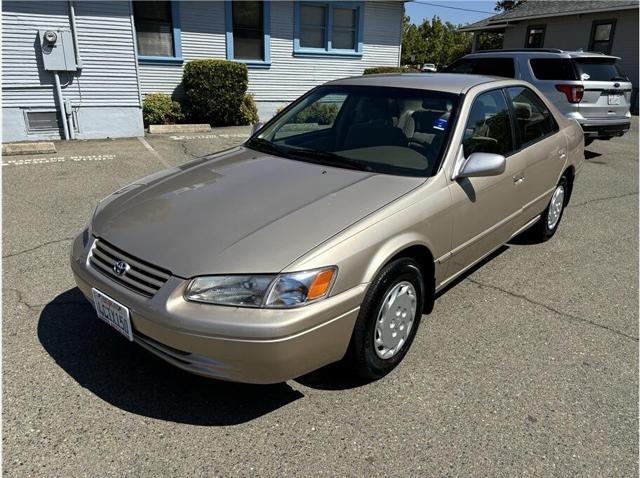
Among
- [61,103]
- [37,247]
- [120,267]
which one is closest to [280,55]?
[61,103]

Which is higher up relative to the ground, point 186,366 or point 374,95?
point 374,95

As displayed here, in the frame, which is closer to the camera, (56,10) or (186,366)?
(186,366)

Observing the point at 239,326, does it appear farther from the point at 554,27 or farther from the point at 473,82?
the point at 554,27

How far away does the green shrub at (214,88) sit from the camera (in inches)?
442

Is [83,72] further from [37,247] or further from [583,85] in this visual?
[583,85]

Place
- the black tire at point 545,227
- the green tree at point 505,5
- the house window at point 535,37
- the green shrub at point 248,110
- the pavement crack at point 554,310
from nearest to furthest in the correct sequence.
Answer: the pavement crack at point 554,310, the black tire at point 545,227, the green shrub at point 248,110, the house window at point 535,37, the green tree at point 505,5

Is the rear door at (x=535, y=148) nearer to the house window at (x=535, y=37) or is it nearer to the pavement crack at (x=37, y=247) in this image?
the pavement crack at (x=37, y=247)

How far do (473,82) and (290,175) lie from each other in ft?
5.39

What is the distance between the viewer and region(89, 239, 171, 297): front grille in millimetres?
2381

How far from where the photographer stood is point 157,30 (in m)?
11.3

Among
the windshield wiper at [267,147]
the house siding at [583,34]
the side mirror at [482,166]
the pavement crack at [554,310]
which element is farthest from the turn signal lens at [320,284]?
the house siding at [583,34]

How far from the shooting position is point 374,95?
369 centimetres

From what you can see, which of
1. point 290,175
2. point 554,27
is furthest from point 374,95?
point 554,27

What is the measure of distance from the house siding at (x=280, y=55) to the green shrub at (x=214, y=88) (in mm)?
561
